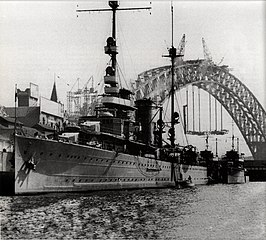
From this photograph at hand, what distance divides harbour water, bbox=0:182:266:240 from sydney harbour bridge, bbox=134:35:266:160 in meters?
48.2

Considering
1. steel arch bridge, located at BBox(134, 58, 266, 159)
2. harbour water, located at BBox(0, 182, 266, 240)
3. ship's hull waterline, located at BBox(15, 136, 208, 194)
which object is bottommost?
harbour water, located at BBox(0, 182, 266, 240)

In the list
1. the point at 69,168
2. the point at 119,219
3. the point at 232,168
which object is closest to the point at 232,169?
the point at 232,168

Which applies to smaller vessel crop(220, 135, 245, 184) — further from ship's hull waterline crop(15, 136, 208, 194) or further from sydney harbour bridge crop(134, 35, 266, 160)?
ship's hull waterline crop(15, 136, 208, 194)

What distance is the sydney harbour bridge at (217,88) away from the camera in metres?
74.7

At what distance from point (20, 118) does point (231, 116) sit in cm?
5020

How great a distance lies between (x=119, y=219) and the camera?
18781 millimetres

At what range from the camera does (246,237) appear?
626 inches

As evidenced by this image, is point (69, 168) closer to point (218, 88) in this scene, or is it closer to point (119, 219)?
point (119, 219)

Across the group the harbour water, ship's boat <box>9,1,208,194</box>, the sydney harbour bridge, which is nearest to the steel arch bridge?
the sydney harbour bridge

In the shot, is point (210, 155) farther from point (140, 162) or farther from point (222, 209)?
point (222, 209)

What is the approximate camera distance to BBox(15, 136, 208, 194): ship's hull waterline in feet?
85.5

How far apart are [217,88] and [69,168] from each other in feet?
211

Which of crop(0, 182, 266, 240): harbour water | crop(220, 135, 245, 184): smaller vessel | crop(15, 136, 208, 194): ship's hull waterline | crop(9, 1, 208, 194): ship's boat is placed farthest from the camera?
crop(220, 135, 245, 184): smaller vessel

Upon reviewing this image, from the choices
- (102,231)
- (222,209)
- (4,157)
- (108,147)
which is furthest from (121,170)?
(102,231)
